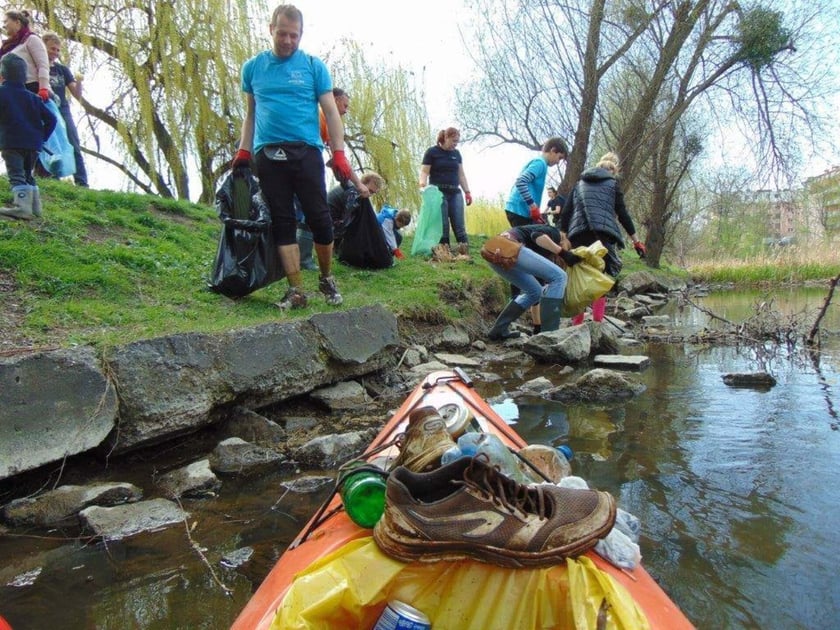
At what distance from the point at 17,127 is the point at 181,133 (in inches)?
228

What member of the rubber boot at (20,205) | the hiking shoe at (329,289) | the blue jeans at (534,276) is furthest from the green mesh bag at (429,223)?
the rubber boot at (20,205)

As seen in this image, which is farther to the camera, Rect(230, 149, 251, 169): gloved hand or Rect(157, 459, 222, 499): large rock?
Rect(230, 149, 251, 169): gloved hand

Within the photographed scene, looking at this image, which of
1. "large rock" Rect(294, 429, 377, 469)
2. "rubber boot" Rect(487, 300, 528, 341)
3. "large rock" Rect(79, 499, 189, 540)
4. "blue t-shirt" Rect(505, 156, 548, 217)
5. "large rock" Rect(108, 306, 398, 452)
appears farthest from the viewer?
"blue t-shirt" Rect(505, 156, 548, 217)

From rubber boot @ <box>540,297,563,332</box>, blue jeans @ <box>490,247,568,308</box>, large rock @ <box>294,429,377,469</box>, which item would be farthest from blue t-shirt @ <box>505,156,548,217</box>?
large rock @ <box>294,429,377,469</box>

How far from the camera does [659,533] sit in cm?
237

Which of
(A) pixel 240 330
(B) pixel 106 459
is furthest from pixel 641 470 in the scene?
(B) pixel 106 459

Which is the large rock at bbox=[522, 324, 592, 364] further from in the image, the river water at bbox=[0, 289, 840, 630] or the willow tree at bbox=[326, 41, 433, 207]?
the willow tree at bbox=[326, 41, 433, 207]

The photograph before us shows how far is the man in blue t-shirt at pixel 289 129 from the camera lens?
4.12 m

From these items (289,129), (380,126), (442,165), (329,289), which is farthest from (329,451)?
(380,126)

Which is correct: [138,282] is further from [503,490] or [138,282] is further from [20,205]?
[503,490]

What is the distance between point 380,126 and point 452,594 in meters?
13.2

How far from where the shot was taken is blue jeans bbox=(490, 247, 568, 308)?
213 inches

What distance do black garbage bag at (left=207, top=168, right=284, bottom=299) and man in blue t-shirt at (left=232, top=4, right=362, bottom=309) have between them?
0.33ft

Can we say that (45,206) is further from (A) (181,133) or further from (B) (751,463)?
(B) (751,463)
